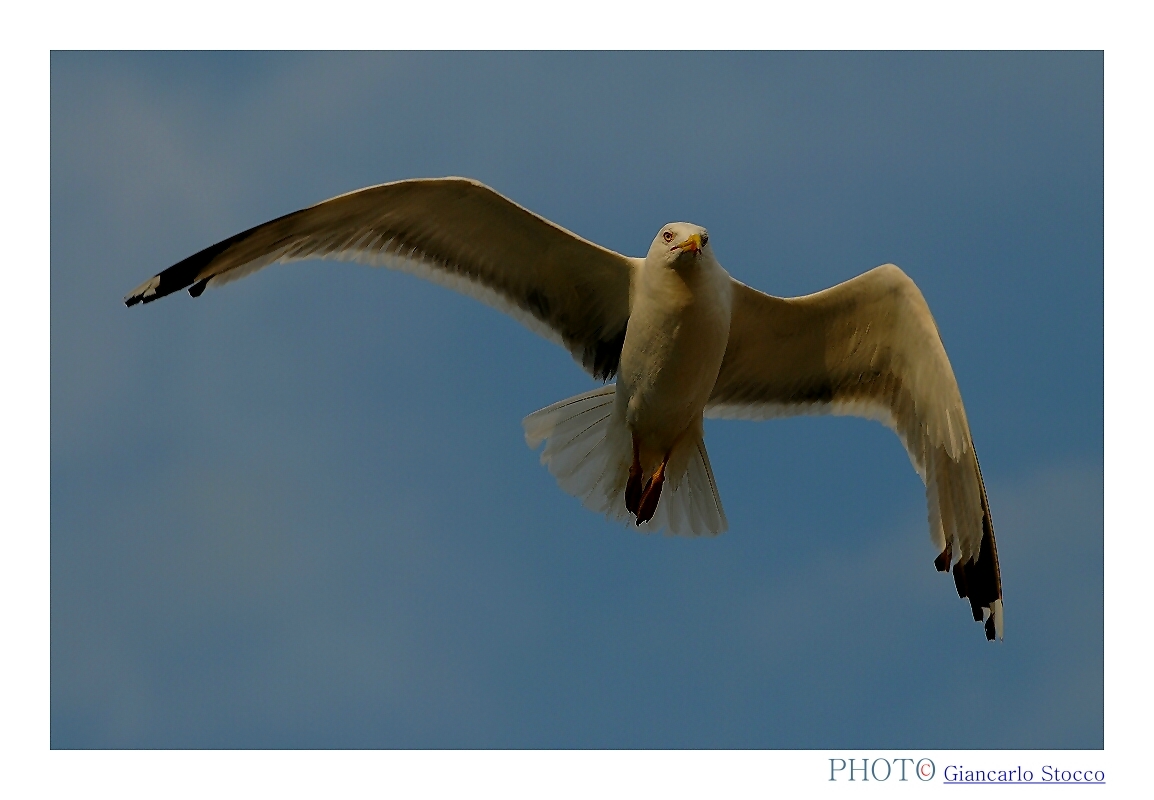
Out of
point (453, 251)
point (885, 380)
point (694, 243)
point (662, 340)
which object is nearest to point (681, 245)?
point (694, 243)

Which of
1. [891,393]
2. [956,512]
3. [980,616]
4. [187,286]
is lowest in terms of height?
[980,616]

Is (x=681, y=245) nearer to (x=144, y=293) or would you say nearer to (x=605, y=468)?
(x=605, y=468)

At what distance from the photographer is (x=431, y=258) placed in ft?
26.9

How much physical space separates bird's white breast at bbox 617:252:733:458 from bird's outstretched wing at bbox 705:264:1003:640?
45cm

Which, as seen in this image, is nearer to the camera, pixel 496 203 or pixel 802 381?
pixel 496 203

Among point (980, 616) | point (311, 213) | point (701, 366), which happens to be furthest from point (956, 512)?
point (311, 213)

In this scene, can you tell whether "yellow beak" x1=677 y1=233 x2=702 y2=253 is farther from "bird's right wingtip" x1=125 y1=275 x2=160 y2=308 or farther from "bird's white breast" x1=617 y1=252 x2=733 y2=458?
"bird's right wingtip" x1=125 y1=275 x2=160 y2=308

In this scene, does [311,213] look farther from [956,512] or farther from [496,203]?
[956,512]

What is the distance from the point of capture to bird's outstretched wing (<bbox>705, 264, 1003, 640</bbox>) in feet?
27.0

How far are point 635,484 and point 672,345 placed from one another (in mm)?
994

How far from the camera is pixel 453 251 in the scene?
323 inches

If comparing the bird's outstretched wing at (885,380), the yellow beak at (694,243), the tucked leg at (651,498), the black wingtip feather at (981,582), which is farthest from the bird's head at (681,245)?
the black wingtip feather at (981,582)

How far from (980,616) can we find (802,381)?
165 cm

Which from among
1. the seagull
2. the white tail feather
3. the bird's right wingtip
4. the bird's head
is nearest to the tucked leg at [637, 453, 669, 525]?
the seagull
